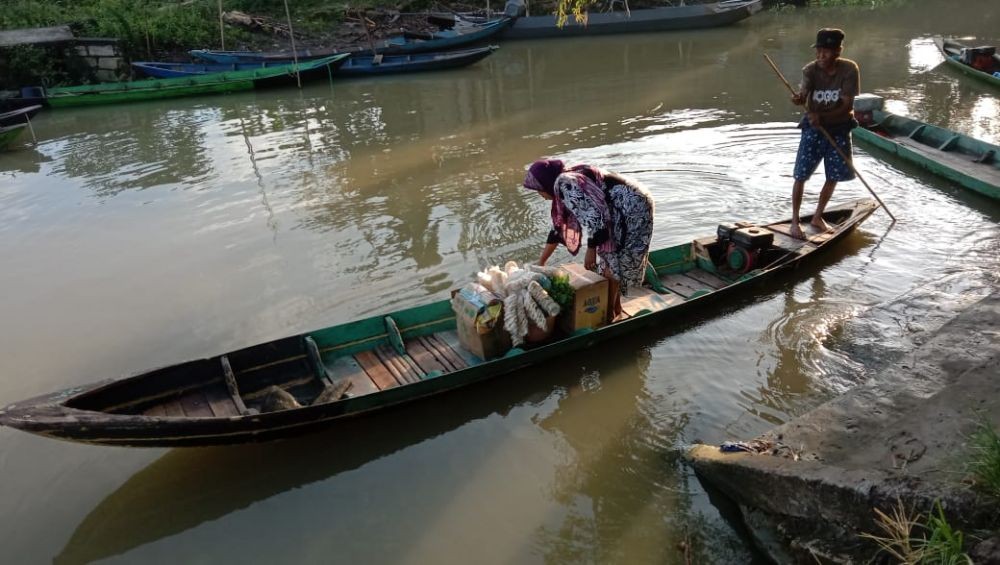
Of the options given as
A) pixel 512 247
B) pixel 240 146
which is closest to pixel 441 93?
pixel 240 146

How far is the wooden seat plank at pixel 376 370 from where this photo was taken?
466 centimetres

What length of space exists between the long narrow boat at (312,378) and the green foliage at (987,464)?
8.44 feet

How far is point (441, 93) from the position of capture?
49.9ft

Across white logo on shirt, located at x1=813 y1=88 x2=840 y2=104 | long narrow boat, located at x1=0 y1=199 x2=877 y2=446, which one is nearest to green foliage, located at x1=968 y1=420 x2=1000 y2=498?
long narrow boat, located at x1=0 y1=199 x2=877 y2=446

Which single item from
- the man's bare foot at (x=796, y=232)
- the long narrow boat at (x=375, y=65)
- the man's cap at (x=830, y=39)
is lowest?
the man's bare foot at (x=796, y=232)

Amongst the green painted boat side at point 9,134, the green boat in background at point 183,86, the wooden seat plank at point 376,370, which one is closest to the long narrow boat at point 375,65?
the green boat in background at point 183,86

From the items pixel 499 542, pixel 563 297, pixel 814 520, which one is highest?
pixel 563 297

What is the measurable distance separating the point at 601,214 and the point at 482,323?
3.77ft

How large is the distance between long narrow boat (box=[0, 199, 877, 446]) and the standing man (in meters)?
0.91

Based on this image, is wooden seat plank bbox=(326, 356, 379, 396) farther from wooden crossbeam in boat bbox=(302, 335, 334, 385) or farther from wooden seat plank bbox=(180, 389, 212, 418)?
wooden seat plank bbox=(180, 389, 212, 418)

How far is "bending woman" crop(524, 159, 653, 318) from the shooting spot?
4.36m

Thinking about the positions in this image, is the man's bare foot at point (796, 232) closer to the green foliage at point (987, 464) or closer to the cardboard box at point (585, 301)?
the cardboard box at point (585, 301)

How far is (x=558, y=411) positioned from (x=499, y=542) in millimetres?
1285

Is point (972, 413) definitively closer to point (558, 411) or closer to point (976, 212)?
point (558, 411)
